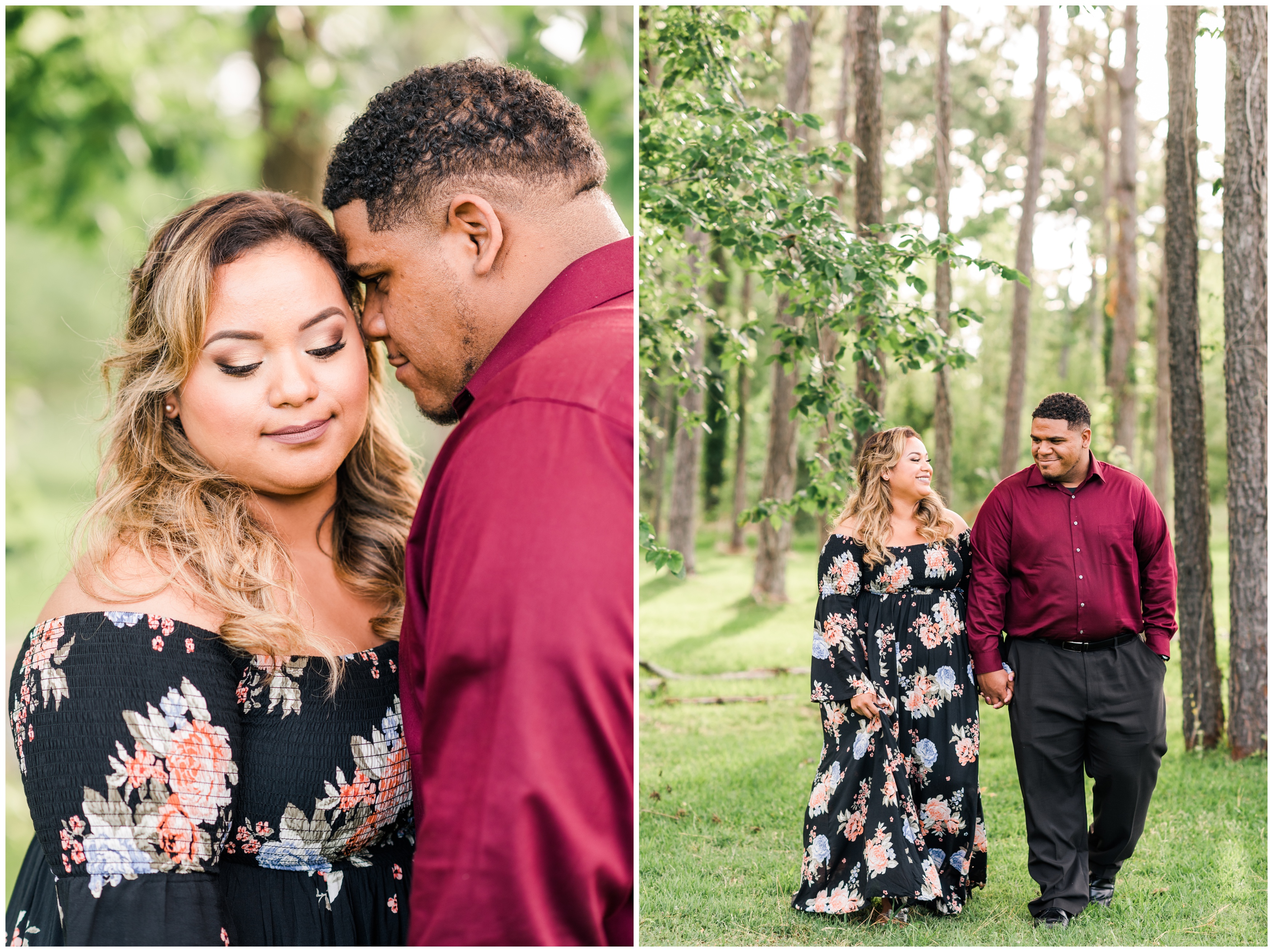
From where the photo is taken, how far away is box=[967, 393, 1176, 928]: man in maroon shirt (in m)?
3.56

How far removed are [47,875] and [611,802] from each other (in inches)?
43.8

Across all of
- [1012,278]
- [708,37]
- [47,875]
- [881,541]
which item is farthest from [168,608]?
[708,37]

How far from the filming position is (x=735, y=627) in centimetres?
1154

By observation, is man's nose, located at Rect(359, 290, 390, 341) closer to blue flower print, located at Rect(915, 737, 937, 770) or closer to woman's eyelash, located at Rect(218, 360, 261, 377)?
woman's eyelash, located at Rect(218, 360, 261, 377)

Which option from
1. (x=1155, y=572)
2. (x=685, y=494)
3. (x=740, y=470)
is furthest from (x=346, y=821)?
(x=740, y=470)

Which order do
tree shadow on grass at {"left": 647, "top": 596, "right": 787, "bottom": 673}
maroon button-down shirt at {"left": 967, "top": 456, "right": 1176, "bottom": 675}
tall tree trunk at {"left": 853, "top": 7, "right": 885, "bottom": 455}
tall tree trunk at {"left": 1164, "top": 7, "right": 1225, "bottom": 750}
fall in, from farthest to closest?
tree shadow on grass at {"left": 647, "top": 596, "right": 787, "bottom": 673} < tall tree trunk at {"left": 853, "top": 7, "right": 885, "bottom": 455} < tall tree trunk at {"left": 1164, "top": 7, "right": 1225, "bottom": 750} < maroon button-down shirt at {"left": 967, "top": 456, "right": 1176, "bottom": 675}

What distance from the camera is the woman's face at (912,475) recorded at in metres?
3.74

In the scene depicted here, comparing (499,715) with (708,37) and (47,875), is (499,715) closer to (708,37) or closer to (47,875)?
(47,875)

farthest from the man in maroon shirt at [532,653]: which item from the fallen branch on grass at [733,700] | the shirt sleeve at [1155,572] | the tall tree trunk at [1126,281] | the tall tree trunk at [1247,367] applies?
the tall tree trunk at [1126,281]

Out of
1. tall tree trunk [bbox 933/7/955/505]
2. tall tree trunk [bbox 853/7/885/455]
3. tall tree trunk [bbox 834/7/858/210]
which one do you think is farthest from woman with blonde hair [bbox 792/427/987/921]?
tall tree trunk [bbox 834/7/858/210]

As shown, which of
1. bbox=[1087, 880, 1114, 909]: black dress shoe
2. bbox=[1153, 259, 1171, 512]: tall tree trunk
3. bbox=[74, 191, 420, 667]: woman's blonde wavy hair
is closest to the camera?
bbox=[74, 191, 420, 667]: woman's blonde wavy hair

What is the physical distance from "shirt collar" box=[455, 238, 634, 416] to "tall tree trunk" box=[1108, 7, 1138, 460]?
12197 millimetres

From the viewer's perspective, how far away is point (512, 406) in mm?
1356

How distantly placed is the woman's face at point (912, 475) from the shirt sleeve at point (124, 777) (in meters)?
2.70
